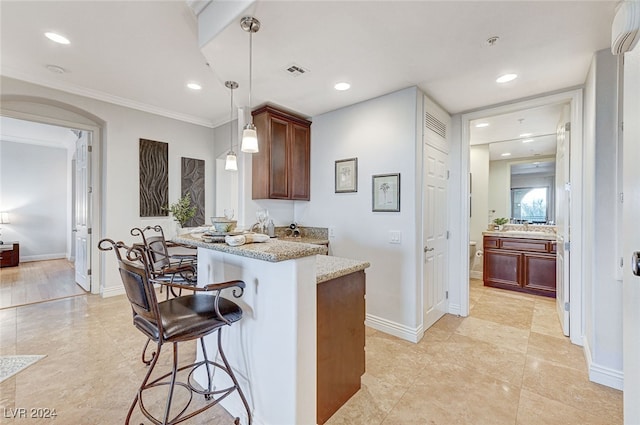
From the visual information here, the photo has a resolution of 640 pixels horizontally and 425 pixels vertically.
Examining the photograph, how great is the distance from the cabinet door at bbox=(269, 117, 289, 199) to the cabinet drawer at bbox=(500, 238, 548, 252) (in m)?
3.65

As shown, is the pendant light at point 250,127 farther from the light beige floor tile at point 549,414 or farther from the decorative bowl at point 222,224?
the light beige floor tile at point 549,414

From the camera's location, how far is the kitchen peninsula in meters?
1.33

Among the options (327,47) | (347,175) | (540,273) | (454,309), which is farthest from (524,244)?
(327,47)

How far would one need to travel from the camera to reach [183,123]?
4.48 m

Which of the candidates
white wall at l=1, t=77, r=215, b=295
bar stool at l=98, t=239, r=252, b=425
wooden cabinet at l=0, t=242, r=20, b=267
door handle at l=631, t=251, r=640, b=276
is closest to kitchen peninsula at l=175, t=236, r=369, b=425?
bar stool at l=98, t=239, r=252, b=425

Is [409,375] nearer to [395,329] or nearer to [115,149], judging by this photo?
[395,329]

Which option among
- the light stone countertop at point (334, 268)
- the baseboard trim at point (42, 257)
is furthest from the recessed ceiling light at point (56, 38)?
the baseboard trim at point (42, 257)

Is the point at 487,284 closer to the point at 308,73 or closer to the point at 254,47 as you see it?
the point at 308,73

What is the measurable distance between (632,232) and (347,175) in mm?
2523

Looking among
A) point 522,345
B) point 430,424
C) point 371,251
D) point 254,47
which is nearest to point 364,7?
point 254,47

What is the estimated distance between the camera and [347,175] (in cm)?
329

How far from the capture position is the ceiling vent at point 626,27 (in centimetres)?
82

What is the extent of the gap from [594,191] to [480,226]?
10.7 ft

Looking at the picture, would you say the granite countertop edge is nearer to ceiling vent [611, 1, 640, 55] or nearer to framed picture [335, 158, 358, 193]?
framed picture [335, 158, 358, 193]
